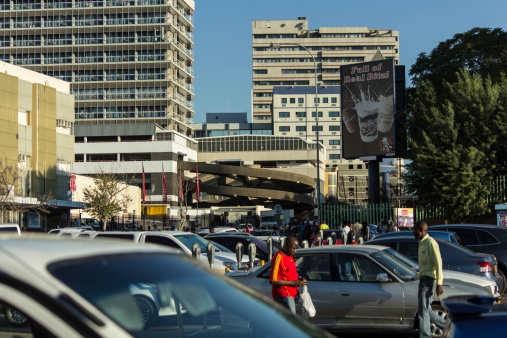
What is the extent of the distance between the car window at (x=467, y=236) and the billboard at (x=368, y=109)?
86.0 ft

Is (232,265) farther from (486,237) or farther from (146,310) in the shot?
(146,310)

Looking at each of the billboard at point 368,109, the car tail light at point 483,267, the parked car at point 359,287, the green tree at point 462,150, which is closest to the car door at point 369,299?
the parked car at point 359,287

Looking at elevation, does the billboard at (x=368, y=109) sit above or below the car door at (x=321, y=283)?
above

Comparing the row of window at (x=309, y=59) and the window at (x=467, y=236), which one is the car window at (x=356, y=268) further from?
the row of window at (x=309, y=59)

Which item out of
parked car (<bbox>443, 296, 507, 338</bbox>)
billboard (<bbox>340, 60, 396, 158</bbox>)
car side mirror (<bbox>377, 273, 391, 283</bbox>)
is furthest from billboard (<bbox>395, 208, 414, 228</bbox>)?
parked car (<bbox>443, 296, 507, 338</bbox>)

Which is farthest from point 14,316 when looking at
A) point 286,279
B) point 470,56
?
point 470,56

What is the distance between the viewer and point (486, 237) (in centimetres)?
1727

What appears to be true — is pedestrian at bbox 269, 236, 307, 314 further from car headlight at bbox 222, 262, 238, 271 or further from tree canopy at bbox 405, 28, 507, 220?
tree canopy at bbox 405, 28, 507, 220

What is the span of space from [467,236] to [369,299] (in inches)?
315

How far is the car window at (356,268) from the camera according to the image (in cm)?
1066

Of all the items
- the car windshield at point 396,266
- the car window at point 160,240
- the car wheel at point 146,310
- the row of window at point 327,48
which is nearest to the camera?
the car wheel at point 146,310

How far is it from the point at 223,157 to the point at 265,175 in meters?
22.6

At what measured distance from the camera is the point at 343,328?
10.5m

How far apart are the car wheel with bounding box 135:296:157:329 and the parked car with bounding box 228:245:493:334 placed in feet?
24.9
